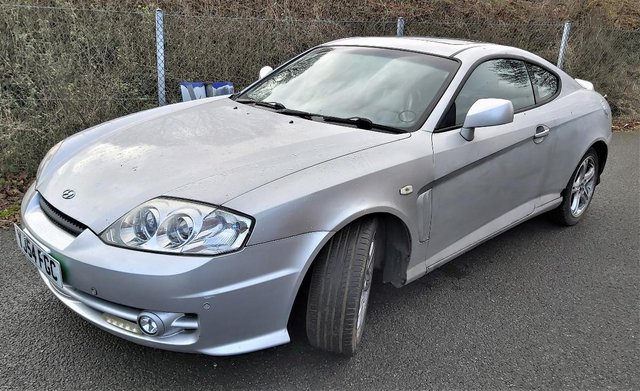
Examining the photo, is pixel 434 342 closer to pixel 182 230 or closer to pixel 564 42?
pixel 182 230

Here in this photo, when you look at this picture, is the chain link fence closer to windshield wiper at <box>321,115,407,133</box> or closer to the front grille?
the front grille

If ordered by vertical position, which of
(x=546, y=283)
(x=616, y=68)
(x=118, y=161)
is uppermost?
(x=118, y=161)

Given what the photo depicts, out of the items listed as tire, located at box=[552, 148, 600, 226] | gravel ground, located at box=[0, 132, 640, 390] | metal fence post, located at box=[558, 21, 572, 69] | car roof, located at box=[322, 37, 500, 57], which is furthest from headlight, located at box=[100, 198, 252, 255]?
metal fence post, located at box=[558, 21, 572, 69]

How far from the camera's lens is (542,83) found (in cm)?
382

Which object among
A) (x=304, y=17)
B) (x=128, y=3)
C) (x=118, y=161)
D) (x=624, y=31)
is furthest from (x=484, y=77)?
(x=624, y=31)

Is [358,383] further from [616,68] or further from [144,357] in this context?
[616,68]

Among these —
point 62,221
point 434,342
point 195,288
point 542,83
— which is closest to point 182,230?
point 195,288

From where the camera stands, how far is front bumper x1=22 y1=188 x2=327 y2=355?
1953mm

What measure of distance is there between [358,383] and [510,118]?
64.6 inches

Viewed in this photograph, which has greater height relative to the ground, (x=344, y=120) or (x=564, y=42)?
(x=344, y=120)

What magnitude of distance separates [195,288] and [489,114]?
5.93ft

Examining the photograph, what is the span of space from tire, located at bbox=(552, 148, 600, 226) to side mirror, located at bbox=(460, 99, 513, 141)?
161 centimetres

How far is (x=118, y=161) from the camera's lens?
8.16 feet

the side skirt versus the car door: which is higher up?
the car door
